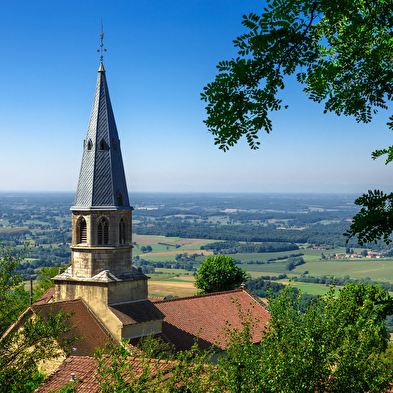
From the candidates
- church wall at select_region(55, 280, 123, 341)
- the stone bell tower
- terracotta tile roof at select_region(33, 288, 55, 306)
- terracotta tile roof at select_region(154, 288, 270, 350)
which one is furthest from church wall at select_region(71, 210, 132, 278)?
terracotta tile roof at select_region(33, 288, 55, 306)

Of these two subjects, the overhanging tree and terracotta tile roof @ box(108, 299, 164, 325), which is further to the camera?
terracotta tile roof @ box(108, 299, 164, 325)

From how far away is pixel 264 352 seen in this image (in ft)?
40.7

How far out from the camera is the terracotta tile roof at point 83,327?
24.6 metres

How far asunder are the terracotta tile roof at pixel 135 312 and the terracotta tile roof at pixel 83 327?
1.21 metres

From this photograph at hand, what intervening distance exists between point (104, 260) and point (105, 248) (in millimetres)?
735

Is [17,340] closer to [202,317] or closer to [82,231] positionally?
[82,231]

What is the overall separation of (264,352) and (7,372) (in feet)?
25.8

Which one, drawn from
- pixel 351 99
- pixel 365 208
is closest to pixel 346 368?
pixel 365 208

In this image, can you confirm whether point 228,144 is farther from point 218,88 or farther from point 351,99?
point 351,99

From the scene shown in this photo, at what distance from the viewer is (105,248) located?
2759 centimetres

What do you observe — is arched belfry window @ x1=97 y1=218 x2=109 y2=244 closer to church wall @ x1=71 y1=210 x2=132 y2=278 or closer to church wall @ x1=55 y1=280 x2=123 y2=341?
church wall @ x1=71 y1=210 x2=132 y2=278

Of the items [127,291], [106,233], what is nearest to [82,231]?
[106,233]

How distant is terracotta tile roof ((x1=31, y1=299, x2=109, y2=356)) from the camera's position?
24.6 meters

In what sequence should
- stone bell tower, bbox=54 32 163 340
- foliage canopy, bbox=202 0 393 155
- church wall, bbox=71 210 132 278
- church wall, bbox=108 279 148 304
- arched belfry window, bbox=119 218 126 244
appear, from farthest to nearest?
arched belfry window, bbox=119 218 126 244, church wall, bbox=71 210 132 278, church wall, bbox=108 279 148 304, stone bell tower, bbox=54 32 163 340, foliage canopy, bbox=202 0 393 155
